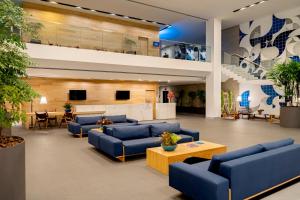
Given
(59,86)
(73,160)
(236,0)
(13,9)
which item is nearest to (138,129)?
(73,160)

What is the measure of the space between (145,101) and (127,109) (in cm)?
224

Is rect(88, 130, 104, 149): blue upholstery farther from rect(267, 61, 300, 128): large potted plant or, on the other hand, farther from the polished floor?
rect(267, 61, 300, 128): large potted plant

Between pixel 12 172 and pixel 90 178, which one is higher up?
pixel 12 172

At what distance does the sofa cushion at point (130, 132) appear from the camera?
19.1ft

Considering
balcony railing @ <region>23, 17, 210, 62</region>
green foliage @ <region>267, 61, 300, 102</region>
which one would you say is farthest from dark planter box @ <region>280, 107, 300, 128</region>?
balcony railing @ <region>23, 17, 210, 62</region>

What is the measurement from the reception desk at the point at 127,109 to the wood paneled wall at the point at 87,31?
3.29 metres

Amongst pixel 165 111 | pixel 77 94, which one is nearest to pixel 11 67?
pixel 77 94

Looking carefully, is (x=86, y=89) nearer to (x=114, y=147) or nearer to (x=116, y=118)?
(x=116, y=118)

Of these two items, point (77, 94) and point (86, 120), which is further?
point (77, 94)

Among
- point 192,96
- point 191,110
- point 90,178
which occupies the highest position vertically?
point 192,96

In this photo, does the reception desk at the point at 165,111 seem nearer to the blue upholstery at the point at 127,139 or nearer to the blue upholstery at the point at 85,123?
the blue upholstery at the point at 85,123

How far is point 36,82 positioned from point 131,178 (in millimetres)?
9582

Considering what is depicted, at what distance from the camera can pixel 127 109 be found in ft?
44.1

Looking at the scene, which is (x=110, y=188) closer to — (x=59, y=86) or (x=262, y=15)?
(x=59, y=86)
